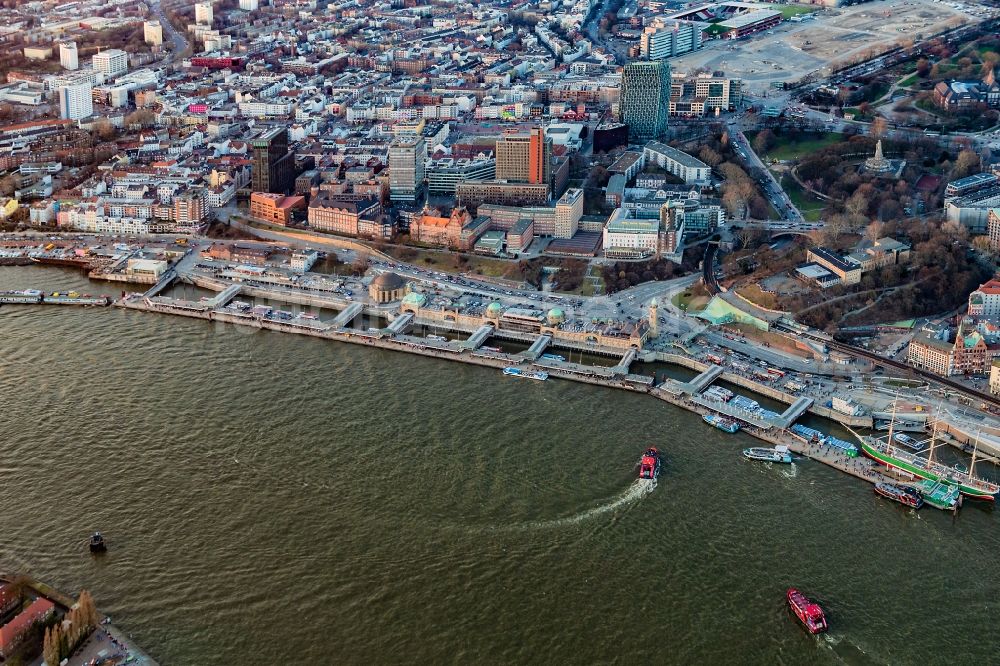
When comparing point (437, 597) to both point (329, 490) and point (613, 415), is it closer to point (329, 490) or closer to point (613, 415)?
point (329, 490)

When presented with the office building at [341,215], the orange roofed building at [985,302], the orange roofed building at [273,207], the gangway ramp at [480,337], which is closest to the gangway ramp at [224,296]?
the office building at [341,215]

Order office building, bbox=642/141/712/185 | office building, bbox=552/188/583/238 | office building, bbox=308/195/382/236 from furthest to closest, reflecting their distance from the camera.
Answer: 1. office building, bbox=642/141/712/185
2. office building, bbox=308/195/382/236
3. office building, bbox=552/188/583/238

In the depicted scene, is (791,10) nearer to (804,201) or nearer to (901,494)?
(804,201)

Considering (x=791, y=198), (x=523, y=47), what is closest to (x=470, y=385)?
(x=791, y=198)

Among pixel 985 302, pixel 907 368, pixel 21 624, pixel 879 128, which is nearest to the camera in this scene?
pixel 21 624

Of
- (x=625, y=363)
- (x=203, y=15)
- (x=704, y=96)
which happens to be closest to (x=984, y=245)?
(x=625, y=363)

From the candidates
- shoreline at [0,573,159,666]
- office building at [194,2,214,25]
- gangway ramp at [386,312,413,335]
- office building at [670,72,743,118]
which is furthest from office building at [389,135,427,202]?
office building at [194,2,214,25]

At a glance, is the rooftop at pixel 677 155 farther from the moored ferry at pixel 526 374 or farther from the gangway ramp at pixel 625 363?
the moored ferry at pixel 526 374

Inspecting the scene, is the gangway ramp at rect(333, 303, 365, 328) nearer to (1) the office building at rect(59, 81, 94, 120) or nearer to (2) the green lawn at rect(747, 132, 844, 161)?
(2) the green lawn at rect(747, 132, 844, 161)
